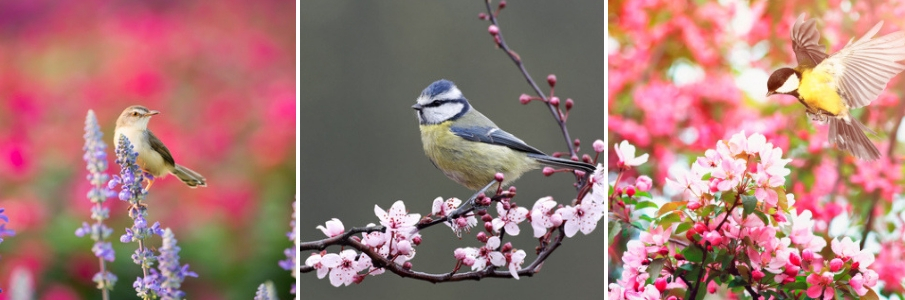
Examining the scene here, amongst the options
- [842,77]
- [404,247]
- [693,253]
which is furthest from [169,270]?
[842,77]

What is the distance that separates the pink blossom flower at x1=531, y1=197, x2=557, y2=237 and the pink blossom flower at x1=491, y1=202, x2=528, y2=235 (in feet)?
0.08

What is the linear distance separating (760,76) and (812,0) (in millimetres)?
230

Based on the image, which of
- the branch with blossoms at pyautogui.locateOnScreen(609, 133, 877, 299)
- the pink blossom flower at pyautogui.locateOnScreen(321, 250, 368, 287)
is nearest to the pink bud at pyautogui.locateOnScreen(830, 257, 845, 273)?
the branch with blossoms at pyautogui.locateOnScreen(609, 133, 877, 299)

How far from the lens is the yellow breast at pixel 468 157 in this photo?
76.9 inches

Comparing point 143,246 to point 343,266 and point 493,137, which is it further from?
point 493,137

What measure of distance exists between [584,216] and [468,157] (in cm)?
33

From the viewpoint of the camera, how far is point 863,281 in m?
1.85

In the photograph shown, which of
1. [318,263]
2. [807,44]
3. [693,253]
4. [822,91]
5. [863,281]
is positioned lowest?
[863,281]

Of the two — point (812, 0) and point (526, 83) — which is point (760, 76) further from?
point (526, 83)

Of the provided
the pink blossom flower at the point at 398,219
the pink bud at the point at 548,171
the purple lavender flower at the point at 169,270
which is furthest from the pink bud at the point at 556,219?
the purple lavender flower at the point at 169,270

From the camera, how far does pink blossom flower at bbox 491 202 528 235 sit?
1.91 meters

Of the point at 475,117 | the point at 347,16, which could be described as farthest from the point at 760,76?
the point at 347,16

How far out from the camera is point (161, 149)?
1903mm

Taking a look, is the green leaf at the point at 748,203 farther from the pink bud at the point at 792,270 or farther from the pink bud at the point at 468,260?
the pink bud at the point at 468,260
